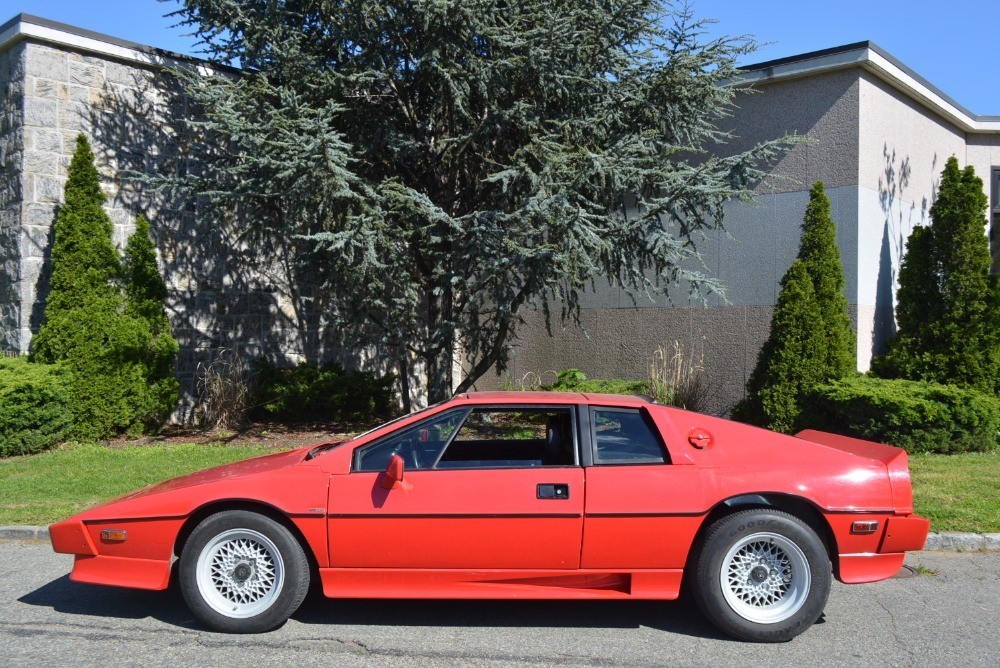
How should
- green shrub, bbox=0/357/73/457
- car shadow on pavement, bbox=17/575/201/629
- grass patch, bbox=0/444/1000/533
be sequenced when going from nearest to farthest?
1. car shadow on pavement, bbox=17/575/201/629
2. grass patch, bbox=0/444/1000/533
3. green shrub, bbox=0/357/73/457

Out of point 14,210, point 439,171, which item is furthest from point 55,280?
point 439,171

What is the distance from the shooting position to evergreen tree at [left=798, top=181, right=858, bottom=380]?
36.2 ft

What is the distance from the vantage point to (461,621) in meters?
5.14

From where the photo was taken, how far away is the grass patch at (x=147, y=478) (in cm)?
734

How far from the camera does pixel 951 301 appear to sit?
447 inches

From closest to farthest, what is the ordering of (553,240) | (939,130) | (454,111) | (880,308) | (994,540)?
(994,540) < (553,240) < (454,111) < (880,308) < (939,130)

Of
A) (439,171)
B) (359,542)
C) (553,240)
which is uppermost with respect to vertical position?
(439,171)

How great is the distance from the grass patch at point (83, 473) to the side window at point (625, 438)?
16.2 feet

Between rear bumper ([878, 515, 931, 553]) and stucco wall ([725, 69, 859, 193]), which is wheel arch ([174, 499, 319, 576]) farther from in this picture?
stucco wall ([725, 69, 859, 193])

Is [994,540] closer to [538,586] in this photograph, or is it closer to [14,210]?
[538,586]

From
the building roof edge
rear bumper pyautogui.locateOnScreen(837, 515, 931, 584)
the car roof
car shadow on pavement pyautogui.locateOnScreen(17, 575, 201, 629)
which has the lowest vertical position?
car shadow on pavement pyautogui.locateOnScreen(17, 575, 201, 629)

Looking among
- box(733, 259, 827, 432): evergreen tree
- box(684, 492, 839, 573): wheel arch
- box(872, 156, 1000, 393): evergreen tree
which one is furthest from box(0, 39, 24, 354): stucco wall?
box(872, 156, 1000, 393): evergreen tree

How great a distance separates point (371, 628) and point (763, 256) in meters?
9.27

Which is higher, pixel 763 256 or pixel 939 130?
pixel 939 130
